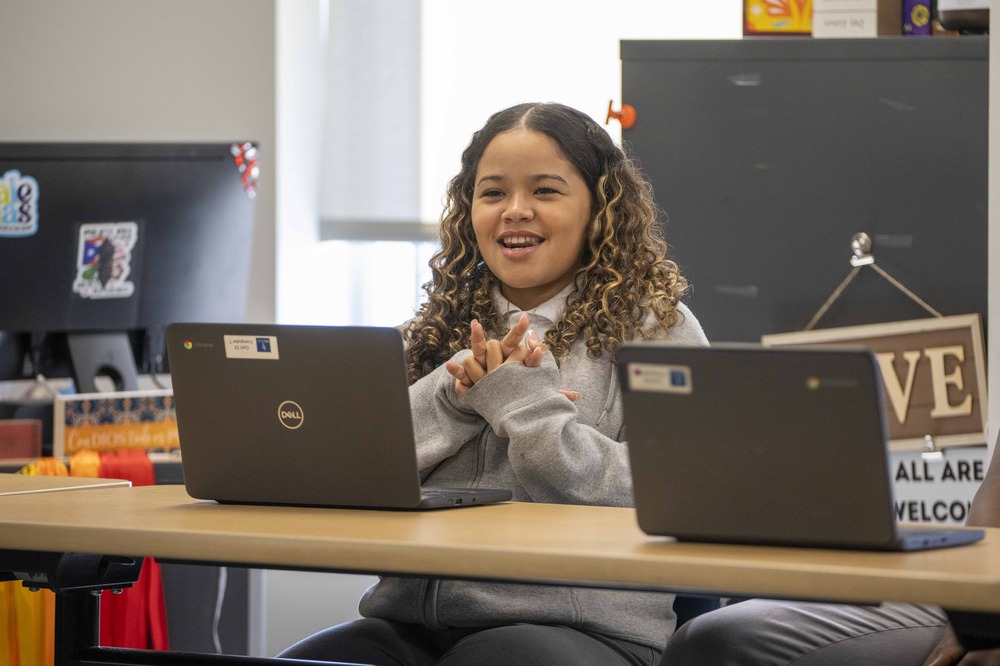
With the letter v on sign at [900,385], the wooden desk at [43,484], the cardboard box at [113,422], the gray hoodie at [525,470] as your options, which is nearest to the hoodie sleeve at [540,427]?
the gray hoodie at [525,470]

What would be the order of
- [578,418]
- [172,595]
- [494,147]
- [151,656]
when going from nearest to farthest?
1. [151,656]
2. [578,418]
3. [494,147]
4. [172,595]

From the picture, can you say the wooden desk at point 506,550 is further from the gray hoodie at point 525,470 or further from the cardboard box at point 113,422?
the cardboard box at point 113,422

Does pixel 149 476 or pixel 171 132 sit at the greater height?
pixel 171 132

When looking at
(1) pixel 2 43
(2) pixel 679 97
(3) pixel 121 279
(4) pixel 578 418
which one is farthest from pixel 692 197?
(1) pixel 2 43

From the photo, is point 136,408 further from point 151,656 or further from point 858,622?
point 858,622

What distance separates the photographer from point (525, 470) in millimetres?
1417

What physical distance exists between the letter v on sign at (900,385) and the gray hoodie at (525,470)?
0.94 m

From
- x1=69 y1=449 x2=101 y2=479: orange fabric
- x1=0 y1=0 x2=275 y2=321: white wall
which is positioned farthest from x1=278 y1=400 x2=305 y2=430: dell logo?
x1=0 y1=0 x2=275 y2=321: white wall

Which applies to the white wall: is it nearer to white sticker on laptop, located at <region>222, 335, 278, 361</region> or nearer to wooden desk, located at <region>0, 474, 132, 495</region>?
wooden desk, located at <region>0, 474, 132, 495</region>

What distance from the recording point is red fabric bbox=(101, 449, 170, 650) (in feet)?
7.53

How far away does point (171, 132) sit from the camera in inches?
122

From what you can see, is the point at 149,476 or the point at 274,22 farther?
the point at 274,22

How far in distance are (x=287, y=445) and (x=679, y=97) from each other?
1.42m

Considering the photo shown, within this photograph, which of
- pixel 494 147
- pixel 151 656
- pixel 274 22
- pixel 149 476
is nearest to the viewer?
pixel 151 656
